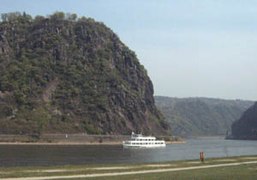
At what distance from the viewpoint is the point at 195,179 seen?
3778 cm

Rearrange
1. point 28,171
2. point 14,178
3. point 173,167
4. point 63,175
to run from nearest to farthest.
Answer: point 14,178, point 63,175, point 28,171, point 173,167

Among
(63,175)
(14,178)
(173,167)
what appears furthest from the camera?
(173,167)

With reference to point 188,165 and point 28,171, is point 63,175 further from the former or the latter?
point 188,165

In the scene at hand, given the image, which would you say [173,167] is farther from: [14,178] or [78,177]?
[14,178]

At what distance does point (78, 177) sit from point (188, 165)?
18.2 metres

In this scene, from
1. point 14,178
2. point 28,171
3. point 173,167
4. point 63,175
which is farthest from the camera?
point 173,167

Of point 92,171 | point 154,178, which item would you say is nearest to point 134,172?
point 92,171

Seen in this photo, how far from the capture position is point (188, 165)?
54625 millimetres

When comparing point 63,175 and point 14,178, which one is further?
point 63,175

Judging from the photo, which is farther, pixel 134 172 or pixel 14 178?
pixel 134 172

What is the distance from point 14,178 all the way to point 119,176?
23.9 ft

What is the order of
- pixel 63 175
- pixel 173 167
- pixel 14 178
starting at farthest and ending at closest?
pixel 173 167 → pixel 63 175 → pixel 14 178

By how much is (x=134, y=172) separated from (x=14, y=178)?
1053 cm

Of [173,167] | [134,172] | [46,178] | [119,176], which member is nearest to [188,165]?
[173,167]
